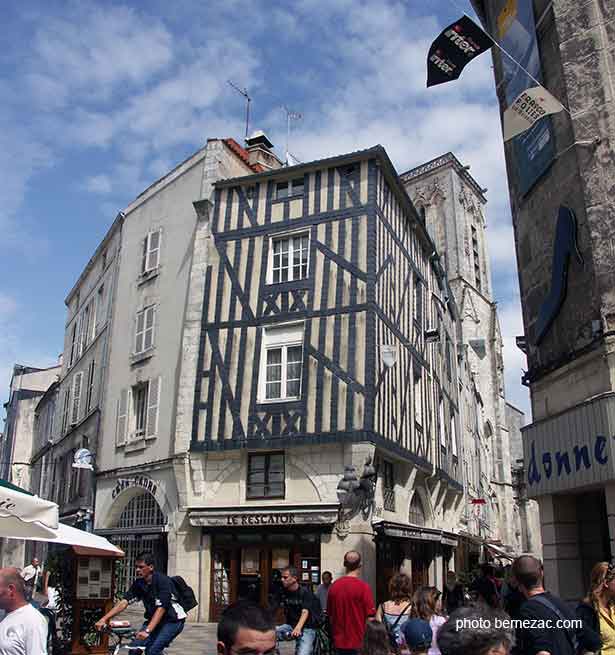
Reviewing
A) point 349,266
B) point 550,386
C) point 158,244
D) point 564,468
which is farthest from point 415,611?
point 158,244

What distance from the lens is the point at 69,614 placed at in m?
10.4

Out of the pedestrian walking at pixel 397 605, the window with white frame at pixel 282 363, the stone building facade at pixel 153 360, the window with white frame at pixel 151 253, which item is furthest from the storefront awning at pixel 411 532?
the window with white frame at pixel 151 253

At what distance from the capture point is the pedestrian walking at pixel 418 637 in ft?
15.5

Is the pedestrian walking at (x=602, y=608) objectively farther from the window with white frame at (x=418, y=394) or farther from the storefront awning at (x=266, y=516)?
the window with white frame at (x=418, y=394)

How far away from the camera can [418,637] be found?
473 centimetres

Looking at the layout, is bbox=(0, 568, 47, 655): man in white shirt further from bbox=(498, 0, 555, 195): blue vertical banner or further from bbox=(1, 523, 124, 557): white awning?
bbox=(498, 0, 555, 195): blue vertical banner

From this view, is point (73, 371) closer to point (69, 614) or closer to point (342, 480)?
point (342, 480)

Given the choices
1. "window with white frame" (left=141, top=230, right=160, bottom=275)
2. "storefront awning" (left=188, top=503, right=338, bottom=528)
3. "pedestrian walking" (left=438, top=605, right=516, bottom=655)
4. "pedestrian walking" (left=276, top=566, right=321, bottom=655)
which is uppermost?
"window with white frame" (left=141, top=230, right=160, bottom=275)

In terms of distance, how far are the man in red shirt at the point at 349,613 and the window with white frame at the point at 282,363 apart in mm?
9554

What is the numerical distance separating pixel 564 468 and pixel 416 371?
1003 cm

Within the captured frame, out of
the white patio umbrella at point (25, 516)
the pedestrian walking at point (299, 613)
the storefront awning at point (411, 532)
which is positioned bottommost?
the pedestrian walking at point (299, 613)

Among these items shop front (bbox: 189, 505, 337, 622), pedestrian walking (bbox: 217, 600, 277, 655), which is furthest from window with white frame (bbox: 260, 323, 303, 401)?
pedestrian walking (bbox: 217, 600, 277, 655)

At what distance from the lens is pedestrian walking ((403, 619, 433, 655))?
4727 millimetres

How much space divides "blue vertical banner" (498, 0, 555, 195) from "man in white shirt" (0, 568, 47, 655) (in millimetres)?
8975
